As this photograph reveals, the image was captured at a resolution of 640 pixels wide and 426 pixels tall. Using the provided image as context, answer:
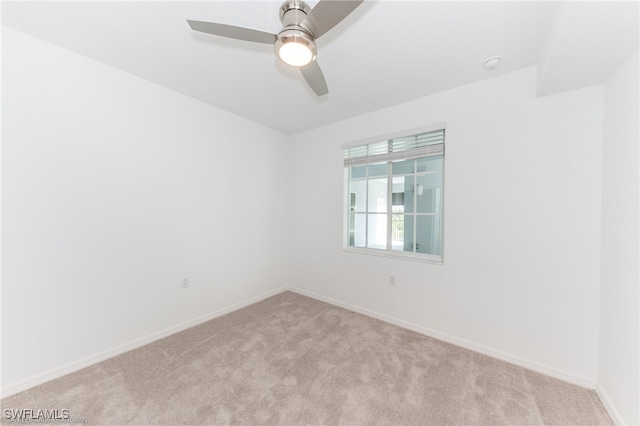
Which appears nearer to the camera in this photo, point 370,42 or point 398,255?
point 370,42

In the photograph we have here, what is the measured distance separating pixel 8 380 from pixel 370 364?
2.57 metres

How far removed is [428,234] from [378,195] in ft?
2.57

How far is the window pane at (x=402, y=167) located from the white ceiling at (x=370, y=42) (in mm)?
723

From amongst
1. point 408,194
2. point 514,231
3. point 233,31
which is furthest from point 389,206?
point 233,31

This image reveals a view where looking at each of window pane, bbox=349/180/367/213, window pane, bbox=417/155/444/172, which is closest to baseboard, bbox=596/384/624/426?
window pane, bbox=417/155/444/172

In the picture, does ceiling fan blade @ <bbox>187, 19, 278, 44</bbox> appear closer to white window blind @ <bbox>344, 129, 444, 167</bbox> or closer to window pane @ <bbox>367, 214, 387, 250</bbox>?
white window blind @ <bbox>344, 129, 444, 167</bbox>

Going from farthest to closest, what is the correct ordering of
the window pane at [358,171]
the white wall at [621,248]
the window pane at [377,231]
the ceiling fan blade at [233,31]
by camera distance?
→ the window pane at [358,171] < the window pane at [377,231] < the white wall at [621,248] < the ceiling fan blade at [233,31]

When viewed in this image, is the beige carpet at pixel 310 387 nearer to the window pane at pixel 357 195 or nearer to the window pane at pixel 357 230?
the window pane at pixel 357 230

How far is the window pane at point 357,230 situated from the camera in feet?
10.3

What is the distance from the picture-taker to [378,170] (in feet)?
9.71

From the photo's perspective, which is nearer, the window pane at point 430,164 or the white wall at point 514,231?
the white wall at point 514,231

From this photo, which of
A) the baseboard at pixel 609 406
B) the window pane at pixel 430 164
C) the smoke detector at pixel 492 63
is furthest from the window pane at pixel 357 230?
the baseboard at pixel 609 406

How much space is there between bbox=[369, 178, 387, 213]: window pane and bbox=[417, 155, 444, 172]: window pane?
453 millimetres

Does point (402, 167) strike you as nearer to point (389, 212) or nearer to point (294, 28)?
point (389, 212)
